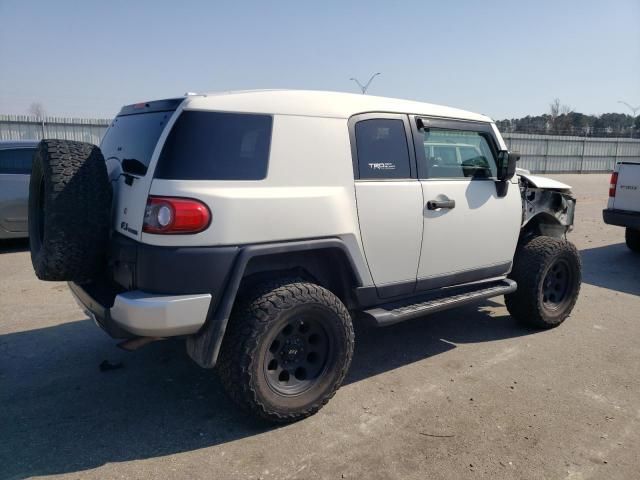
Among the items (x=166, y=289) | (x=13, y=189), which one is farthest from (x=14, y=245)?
(x=166, y=289)

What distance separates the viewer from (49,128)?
1902 centimetres

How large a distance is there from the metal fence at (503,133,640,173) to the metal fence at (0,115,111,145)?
2195 cm

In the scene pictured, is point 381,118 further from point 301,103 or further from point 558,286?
point 558,286

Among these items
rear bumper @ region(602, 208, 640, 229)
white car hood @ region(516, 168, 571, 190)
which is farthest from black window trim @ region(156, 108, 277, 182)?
rear bumper @ region(602, 208, 640, 229)

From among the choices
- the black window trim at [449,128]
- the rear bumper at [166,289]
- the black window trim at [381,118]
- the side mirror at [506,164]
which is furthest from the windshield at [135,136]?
the side mirror at [506,164]

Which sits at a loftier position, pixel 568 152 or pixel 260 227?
pixel 568 152

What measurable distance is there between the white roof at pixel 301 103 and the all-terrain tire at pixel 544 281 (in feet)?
6.09

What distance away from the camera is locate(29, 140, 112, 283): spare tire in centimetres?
289

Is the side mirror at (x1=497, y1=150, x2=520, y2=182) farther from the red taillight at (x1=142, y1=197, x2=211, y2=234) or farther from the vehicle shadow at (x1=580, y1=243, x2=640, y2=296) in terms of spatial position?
the vehicle shadow at (x1=580, y1=243, x2=640, y2=296)

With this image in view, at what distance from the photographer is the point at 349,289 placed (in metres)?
3.55

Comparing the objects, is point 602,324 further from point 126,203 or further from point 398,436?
point 126,203

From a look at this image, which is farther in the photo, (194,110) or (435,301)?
(435,301)

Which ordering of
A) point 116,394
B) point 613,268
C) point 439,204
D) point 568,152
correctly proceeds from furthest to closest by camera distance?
1. point 568,152
2. point 613,268
3. point 439,204
4. point 116,394

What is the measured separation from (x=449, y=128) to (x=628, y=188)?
5415 millimetres
